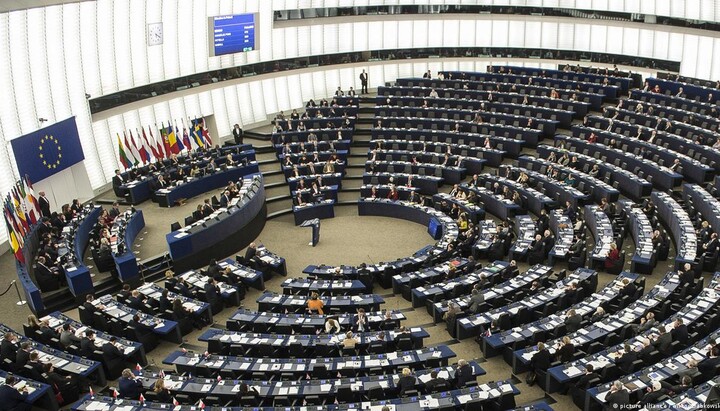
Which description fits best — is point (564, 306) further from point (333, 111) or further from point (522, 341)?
point (333, 111)

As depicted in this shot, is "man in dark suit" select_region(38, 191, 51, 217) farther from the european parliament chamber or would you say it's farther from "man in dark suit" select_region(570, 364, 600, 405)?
"man in dark suit" select_region(570, 364, 600, 405)

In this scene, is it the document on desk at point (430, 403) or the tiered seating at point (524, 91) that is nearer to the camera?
the document on desk at point (430, 403)

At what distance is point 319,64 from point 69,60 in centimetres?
1648

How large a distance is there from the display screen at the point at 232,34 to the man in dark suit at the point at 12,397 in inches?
894

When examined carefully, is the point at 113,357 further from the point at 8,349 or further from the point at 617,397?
the point at 617,397

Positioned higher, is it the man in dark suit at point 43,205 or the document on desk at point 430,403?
the man in dark suit at point 43,205

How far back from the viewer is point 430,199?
29.4m

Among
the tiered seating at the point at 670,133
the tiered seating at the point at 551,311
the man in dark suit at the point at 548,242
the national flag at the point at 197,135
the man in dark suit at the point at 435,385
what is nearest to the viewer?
the man in dark suit at the point at 435,385

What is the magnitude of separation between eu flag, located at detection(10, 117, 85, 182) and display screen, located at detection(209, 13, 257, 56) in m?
8.82

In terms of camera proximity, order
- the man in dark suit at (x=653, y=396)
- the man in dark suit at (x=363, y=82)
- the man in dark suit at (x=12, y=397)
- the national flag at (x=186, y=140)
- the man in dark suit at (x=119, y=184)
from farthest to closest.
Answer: the man in dark suit at (x=363, y=82) → the national flag at (x=186, y=140) → the man in dark suit at (x=119, y=184) → the man in dark suit at (x=12, y=397) → the man in dark suit at (x=653, y=396)

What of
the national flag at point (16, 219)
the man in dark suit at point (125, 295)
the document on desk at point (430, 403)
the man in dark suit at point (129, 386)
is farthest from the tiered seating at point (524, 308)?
the national flag at point (16, 219)

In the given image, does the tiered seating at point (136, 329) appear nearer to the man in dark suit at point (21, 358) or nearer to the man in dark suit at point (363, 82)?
the man in dark suit at point (21, 358)

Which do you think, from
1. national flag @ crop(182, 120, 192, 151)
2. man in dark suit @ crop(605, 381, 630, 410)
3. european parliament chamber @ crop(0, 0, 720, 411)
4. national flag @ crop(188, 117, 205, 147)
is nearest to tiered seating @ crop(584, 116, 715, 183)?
european parliament chamber @ crop(0, 0, 720, 411)

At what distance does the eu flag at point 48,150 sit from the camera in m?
26.2
